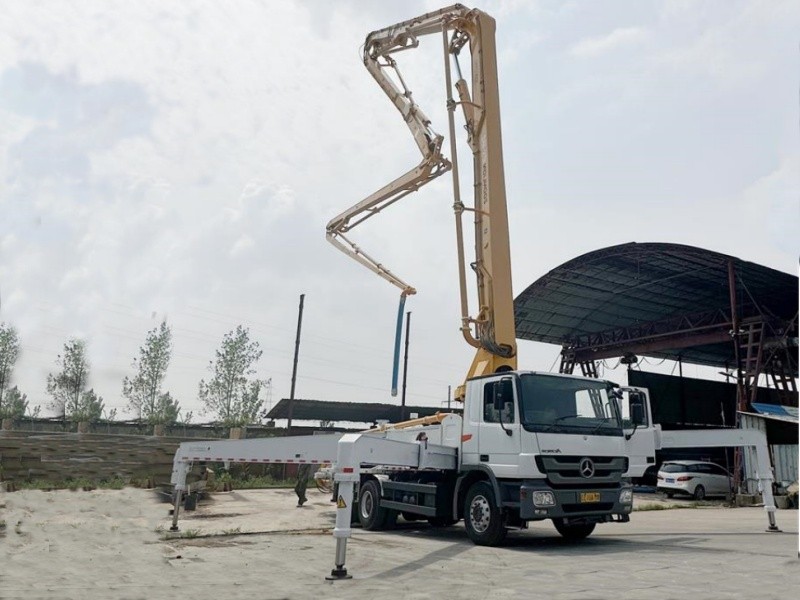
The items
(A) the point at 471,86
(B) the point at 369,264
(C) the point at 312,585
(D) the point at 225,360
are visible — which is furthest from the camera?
(D) the point at 225,360

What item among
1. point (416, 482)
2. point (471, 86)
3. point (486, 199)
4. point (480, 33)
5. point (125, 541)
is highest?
point (480, 33)

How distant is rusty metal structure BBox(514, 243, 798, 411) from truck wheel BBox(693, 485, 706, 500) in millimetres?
3510

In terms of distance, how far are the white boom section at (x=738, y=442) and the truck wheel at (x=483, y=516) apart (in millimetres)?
3561

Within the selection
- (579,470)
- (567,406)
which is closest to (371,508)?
(579,470)

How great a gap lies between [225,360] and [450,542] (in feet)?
105

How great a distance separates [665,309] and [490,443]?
2405 cm

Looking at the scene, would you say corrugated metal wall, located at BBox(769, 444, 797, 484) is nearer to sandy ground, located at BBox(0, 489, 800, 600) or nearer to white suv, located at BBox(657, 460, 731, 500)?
white suv, located at BBox(657, 460, 731, 500)

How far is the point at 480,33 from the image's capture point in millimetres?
13711

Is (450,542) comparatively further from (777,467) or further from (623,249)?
(777,467)

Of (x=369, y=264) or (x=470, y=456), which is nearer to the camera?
(x=470, y=456)

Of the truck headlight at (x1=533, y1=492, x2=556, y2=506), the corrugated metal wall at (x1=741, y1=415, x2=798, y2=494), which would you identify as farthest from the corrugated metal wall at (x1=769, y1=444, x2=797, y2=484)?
the truck headlight at (x1=533, y1=492, x2=556, y2=506)

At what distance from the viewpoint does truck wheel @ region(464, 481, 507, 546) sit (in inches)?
371

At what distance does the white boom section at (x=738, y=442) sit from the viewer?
37.5ft

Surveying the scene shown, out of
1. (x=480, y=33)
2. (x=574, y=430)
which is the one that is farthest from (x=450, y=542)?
(x=480, y=33)
